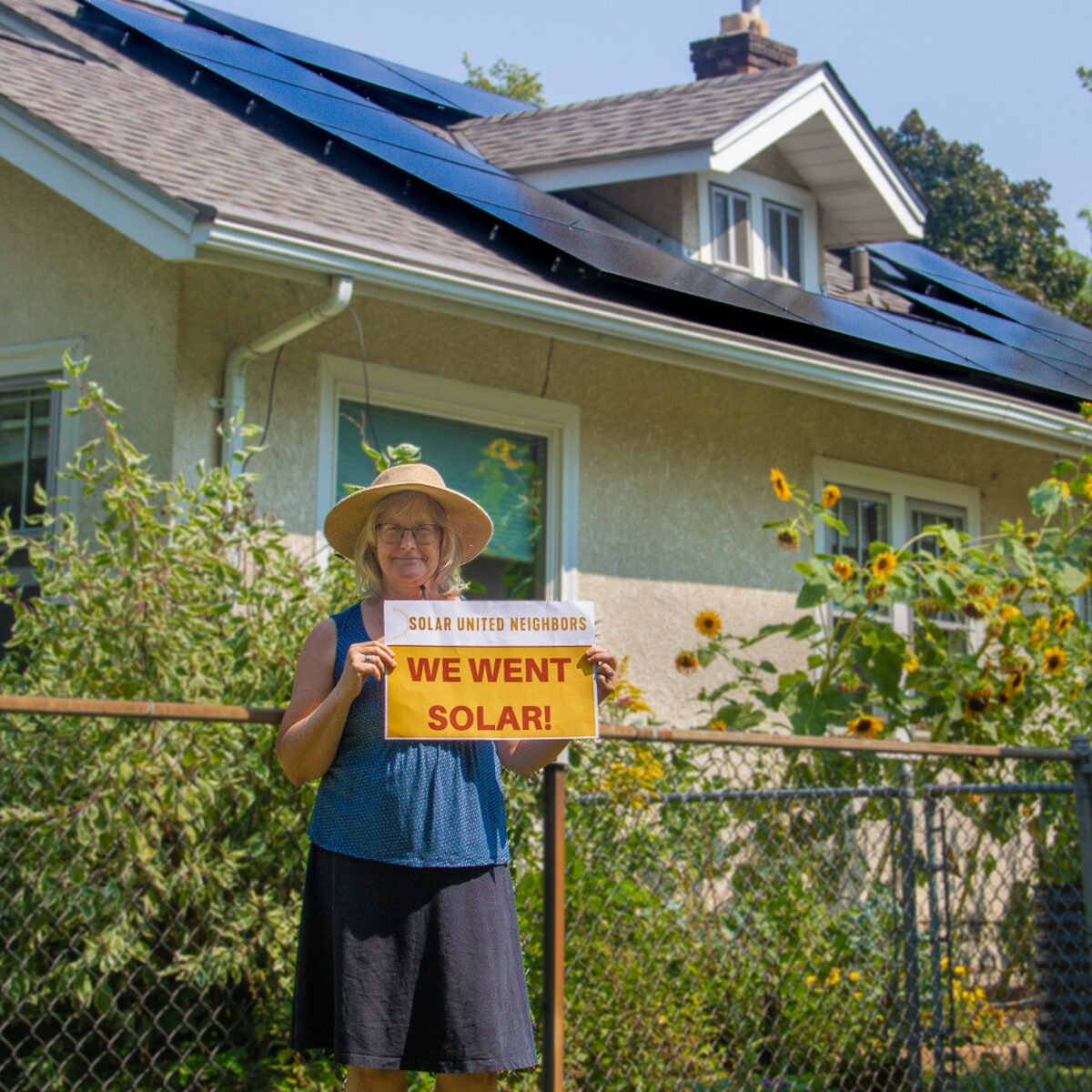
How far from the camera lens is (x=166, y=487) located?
523 centimetres

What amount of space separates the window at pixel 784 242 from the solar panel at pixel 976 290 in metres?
1.79

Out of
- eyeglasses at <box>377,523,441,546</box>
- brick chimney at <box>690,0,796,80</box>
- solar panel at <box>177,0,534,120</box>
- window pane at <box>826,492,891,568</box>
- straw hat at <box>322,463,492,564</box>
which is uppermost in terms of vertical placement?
brick chimney at <box>690,0,796,80</box>

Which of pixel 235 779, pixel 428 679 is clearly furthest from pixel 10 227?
pixel 428 679

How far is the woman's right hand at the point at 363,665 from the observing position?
10.8 ft

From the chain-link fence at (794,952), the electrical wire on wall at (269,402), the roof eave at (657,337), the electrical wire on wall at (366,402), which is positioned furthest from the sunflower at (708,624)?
the electrical wire on wall at (269,402)

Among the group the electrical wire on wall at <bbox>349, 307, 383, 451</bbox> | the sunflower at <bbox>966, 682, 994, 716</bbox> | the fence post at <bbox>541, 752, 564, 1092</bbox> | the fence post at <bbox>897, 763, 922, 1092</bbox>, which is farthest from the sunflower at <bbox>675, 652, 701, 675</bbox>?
the fence post at <bbox>541, 752, 564, 1092</bbox>

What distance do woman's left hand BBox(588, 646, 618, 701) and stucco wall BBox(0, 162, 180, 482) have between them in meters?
3.49

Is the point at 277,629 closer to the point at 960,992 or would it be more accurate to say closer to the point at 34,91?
the point at 960,992

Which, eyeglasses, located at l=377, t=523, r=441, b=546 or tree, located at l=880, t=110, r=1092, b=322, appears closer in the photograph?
eyeglasses, located at l=377, t=523, r=441, b=546

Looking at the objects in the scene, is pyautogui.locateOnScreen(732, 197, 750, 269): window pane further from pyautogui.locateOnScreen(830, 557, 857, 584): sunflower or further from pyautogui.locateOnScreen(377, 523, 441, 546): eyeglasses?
pyautogui.locateOnScreen(377, 523, 441, 546): eyeglasses

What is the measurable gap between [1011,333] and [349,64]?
181 inches

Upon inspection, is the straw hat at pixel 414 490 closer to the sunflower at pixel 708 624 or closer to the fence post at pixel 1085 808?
the fence post at pixel 1085 808

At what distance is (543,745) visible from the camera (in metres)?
3.60

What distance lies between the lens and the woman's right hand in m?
3.28
